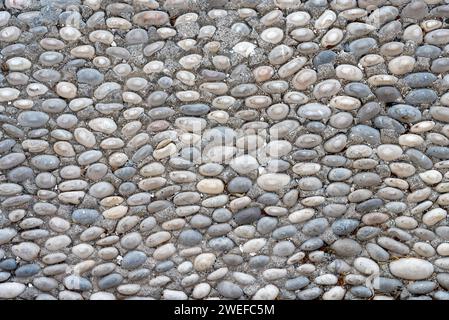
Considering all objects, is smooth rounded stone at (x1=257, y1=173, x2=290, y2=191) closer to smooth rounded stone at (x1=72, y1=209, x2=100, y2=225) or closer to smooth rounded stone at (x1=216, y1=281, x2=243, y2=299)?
smooth rounded stone at (x1=216, y1=281, x2=243, y2=299)

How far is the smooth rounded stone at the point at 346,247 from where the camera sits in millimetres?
1176

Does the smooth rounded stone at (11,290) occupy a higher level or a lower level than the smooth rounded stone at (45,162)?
lower

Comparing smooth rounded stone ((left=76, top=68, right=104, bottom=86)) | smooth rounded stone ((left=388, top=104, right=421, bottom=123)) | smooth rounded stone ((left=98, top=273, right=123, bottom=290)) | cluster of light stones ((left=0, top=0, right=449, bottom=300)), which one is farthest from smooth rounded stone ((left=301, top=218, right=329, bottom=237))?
smooth rounded stone ((left=76, top=68, right=104, bottom=86))

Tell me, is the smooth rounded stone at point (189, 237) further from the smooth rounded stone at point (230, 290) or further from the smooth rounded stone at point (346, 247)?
the smooth rounded stone at point (346, 247)

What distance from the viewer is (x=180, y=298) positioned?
1177 mm

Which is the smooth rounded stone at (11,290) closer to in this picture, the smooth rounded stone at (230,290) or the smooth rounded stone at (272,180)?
the smooth rounded stone at (230,290)

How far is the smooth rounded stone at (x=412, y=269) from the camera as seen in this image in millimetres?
1172

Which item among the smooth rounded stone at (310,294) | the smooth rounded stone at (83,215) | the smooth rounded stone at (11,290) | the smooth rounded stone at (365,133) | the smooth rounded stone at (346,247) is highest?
the smooth rounded stone at (365,133)

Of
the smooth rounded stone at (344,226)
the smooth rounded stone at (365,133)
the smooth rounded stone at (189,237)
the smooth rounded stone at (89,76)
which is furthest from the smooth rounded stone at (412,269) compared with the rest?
the smooth rounded stone at (89,76)

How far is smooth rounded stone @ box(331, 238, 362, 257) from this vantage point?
1.18 m

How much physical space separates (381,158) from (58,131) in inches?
23.5

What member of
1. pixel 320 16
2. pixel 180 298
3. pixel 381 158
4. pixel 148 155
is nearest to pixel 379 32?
pixel 320 16

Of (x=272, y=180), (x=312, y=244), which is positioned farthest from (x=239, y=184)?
(x=312, y=244)

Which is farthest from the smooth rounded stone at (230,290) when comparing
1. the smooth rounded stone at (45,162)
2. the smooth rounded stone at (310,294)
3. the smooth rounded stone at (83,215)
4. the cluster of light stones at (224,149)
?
the smooth rounded stone at (45,162)
